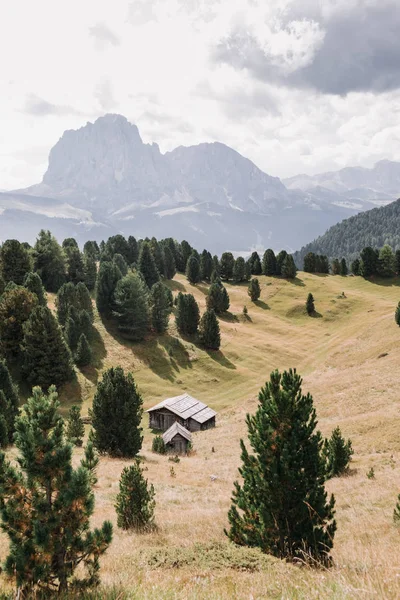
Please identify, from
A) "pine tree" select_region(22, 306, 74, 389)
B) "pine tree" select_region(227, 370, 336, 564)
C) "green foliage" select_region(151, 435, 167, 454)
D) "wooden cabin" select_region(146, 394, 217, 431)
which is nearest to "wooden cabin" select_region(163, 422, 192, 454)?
"green foliage" select_region(151, 435, 167, 454)

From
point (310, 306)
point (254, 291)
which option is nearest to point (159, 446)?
point (310, 306)

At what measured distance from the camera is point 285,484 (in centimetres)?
986

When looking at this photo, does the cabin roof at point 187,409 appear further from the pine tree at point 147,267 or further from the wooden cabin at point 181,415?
the pine tree at point 147,267

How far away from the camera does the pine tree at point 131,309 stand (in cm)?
7450

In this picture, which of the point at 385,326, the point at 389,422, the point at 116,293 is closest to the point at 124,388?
the point at 389,422

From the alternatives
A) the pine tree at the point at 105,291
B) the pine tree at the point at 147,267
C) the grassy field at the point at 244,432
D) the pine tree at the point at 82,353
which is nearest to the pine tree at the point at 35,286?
the pine tree at the point at 82,353

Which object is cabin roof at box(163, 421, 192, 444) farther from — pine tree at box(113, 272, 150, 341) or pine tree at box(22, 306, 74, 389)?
pine tree at box(113, 272, 150, 341)

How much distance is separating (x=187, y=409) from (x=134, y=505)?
1499 inches

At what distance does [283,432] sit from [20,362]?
175 feet

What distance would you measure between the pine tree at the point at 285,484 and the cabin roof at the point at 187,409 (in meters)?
41.6

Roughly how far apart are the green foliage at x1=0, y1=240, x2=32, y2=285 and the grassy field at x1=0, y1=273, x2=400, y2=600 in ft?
61.7

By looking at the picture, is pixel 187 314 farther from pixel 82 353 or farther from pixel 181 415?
pixel 181 415

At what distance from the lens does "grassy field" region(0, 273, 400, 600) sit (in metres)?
7.51

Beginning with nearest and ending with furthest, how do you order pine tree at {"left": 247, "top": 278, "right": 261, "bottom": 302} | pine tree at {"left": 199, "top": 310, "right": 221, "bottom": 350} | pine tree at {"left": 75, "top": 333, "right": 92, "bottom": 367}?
pine tree at {"left": 75, "top": 333, "right": 92, "bottom": 367} → pine tree at {"left": 199, "top": 310, "right": 221, "bottom": 350} → pine tree at {"left": 247, "top": 278, "right": 261, "bottom": 302}
